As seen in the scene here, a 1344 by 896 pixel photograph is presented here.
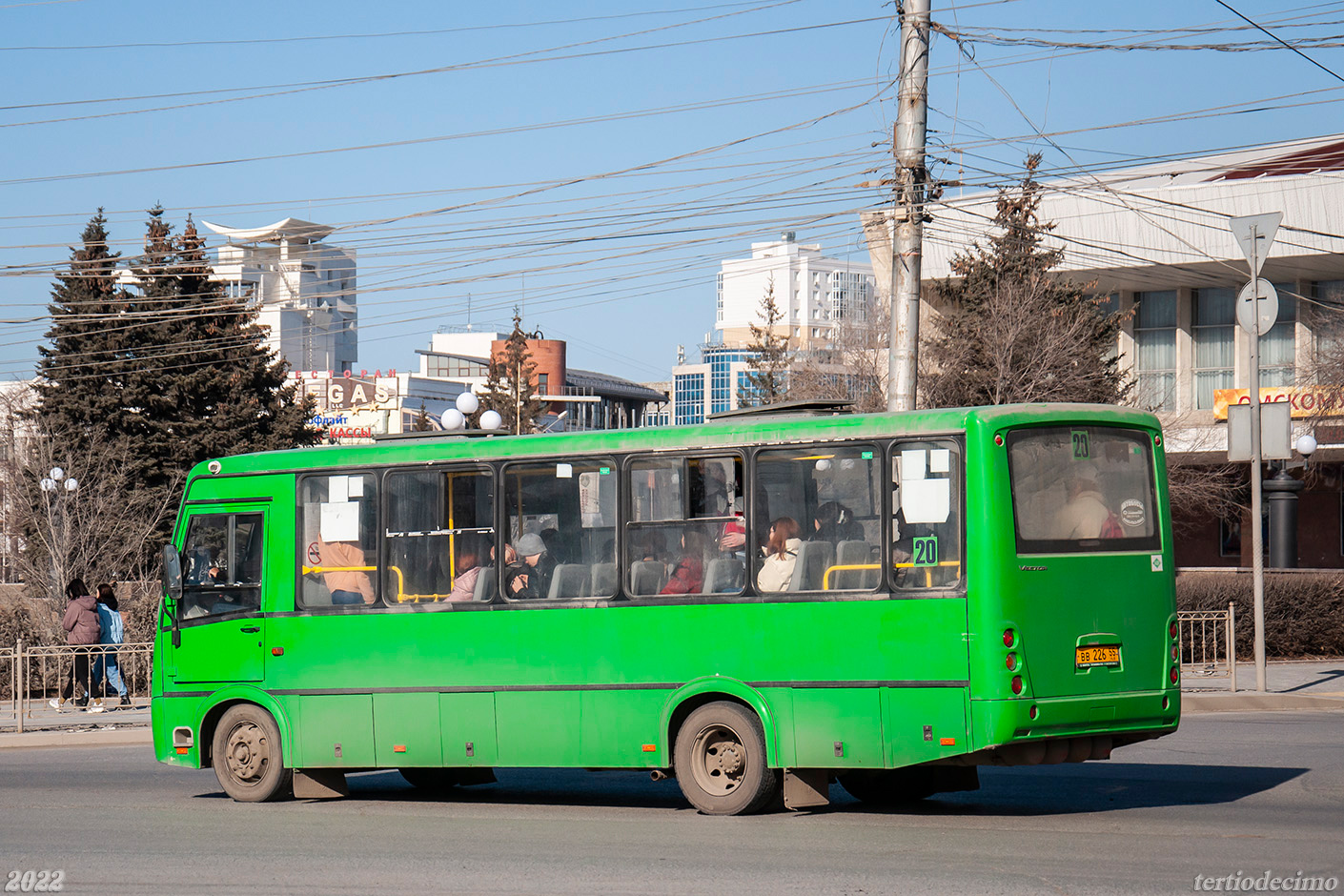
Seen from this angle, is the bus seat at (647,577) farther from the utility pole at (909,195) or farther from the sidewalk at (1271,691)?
the sidewalk at (1271,691)

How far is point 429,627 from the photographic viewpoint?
38.6 ft

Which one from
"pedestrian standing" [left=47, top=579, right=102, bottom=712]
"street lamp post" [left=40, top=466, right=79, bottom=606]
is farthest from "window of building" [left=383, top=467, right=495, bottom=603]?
"street lamp post" [left=40, top=466, right=79, bottom=606]

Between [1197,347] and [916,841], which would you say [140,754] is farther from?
[1197,347]

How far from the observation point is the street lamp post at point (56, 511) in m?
39.1

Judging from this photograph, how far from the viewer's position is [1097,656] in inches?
397

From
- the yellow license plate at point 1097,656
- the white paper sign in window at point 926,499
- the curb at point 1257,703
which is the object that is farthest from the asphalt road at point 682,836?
the curb at point 1257,703

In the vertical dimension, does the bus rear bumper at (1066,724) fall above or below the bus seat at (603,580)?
below

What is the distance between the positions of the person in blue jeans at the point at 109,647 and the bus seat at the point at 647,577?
12.0 m

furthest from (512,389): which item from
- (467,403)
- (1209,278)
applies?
(467,403)

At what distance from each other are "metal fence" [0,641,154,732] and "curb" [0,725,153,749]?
642mm

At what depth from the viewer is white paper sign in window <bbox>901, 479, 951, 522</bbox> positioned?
10.0 meters

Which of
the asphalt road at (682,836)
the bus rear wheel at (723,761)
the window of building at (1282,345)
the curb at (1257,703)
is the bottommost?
the curb at (1257,703)

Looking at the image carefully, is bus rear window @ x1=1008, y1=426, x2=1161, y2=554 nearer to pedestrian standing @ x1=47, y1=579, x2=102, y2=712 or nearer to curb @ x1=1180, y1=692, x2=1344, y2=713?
curb @ x1=1180, y1=692, x2=1344, y2=713

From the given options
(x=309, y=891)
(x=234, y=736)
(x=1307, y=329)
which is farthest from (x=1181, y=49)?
(x=1307, y=329)
